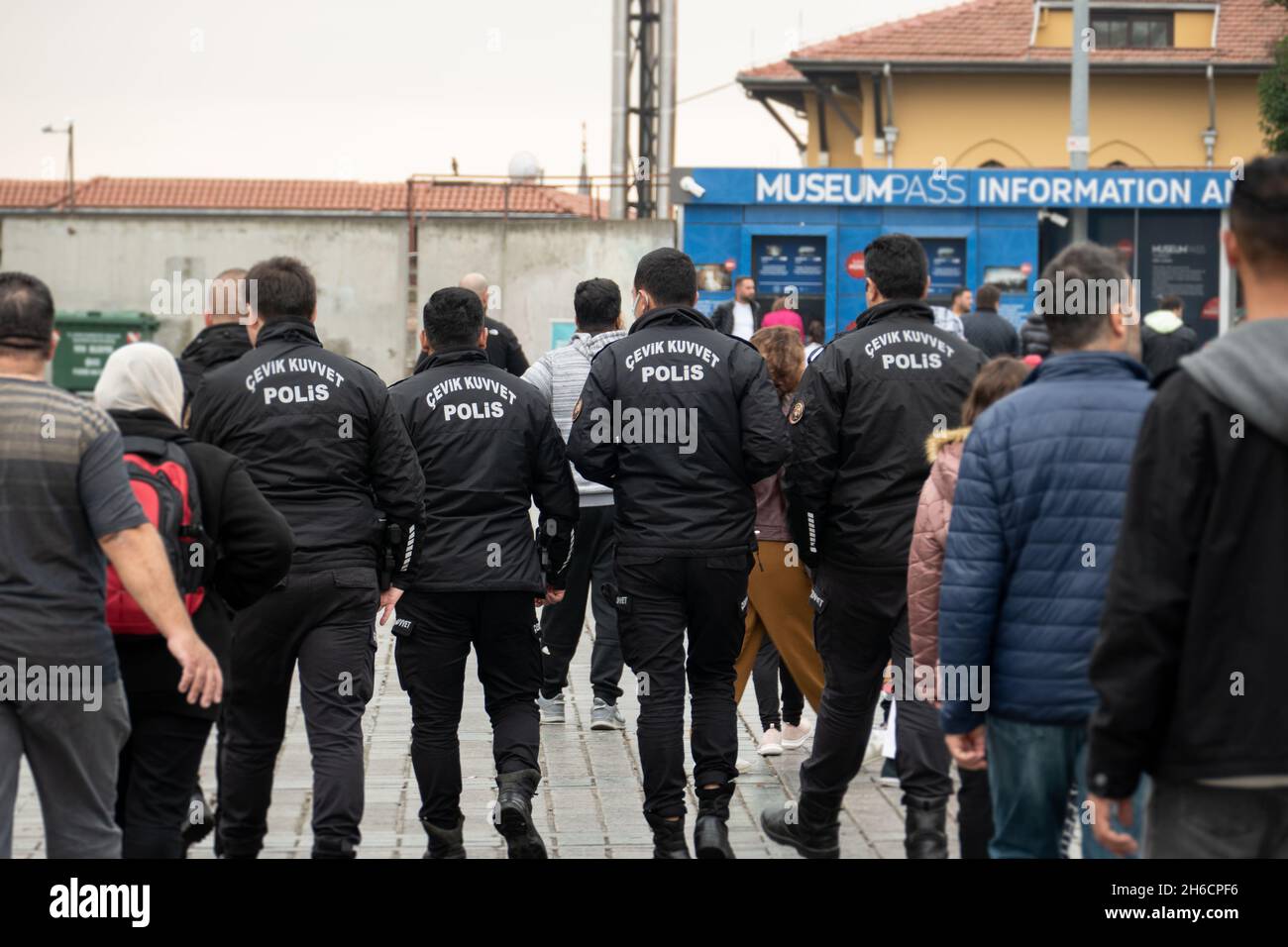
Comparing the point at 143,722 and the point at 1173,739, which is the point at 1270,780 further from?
the point at 143,722

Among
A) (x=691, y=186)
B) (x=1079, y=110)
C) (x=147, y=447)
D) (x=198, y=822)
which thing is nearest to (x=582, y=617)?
(x=198, y=822)

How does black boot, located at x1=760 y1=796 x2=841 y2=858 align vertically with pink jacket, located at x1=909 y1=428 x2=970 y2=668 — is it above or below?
below

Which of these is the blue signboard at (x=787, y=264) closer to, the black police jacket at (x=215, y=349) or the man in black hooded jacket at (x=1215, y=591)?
the black police jacket at (x=215, y=349)

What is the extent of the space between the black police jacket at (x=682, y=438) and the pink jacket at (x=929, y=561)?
2.90 ft

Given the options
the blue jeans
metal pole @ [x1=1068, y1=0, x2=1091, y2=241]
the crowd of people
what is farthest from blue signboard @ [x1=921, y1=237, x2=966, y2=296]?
the blue jeans

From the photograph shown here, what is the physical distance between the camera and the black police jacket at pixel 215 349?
747 centimetres

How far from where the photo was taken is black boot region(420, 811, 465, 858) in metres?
6.21

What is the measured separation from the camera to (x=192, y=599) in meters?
4.96

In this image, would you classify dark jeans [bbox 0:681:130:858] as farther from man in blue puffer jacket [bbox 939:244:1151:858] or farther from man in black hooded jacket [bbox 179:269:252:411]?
man in black hooded jacket [bbox 179:269:252:411]

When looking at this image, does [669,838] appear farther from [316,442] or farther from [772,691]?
[772,691]

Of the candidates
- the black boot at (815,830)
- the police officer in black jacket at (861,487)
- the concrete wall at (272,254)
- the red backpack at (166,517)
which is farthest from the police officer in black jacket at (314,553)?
the concrete wall at (272,254)

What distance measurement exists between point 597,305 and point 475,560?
7.27ft

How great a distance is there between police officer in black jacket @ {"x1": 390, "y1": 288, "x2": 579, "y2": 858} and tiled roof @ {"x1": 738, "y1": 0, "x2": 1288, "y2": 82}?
3098 cm
